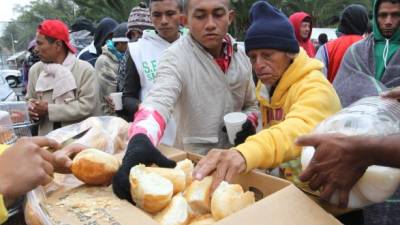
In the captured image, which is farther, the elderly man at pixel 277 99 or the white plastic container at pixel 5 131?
the white plastic container at pixel 5 131

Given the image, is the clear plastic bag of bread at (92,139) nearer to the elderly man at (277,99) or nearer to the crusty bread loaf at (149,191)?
the crusty bread loaf at (149,191)

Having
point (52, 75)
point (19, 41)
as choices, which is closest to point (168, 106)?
point (52, 75)

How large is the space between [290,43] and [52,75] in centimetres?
210

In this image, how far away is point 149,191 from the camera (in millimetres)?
1108

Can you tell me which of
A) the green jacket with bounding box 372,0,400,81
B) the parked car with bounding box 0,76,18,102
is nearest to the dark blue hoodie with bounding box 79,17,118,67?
the parked car with bounding box 0,76,18,102

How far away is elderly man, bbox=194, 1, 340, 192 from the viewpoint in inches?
50.9

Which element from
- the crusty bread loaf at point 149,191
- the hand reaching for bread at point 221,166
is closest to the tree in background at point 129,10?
the hand reaching for bread at point 221,166

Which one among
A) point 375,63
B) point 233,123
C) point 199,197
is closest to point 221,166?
point 199,197

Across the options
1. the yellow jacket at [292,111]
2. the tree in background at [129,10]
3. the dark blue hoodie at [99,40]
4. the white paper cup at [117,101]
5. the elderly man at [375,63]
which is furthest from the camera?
the tree in background at [129,10]

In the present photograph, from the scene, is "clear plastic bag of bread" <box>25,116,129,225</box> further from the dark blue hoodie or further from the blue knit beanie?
the dark blue hoodie

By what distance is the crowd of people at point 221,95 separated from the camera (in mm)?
1102

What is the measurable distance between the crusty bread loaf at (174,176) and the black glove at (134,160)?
0.05m

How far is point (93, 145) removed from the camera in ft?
4.96

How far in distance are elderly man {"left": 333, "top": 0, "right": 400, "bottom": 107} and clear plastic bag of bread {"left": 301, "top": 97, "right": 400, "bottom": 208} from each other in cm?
57
